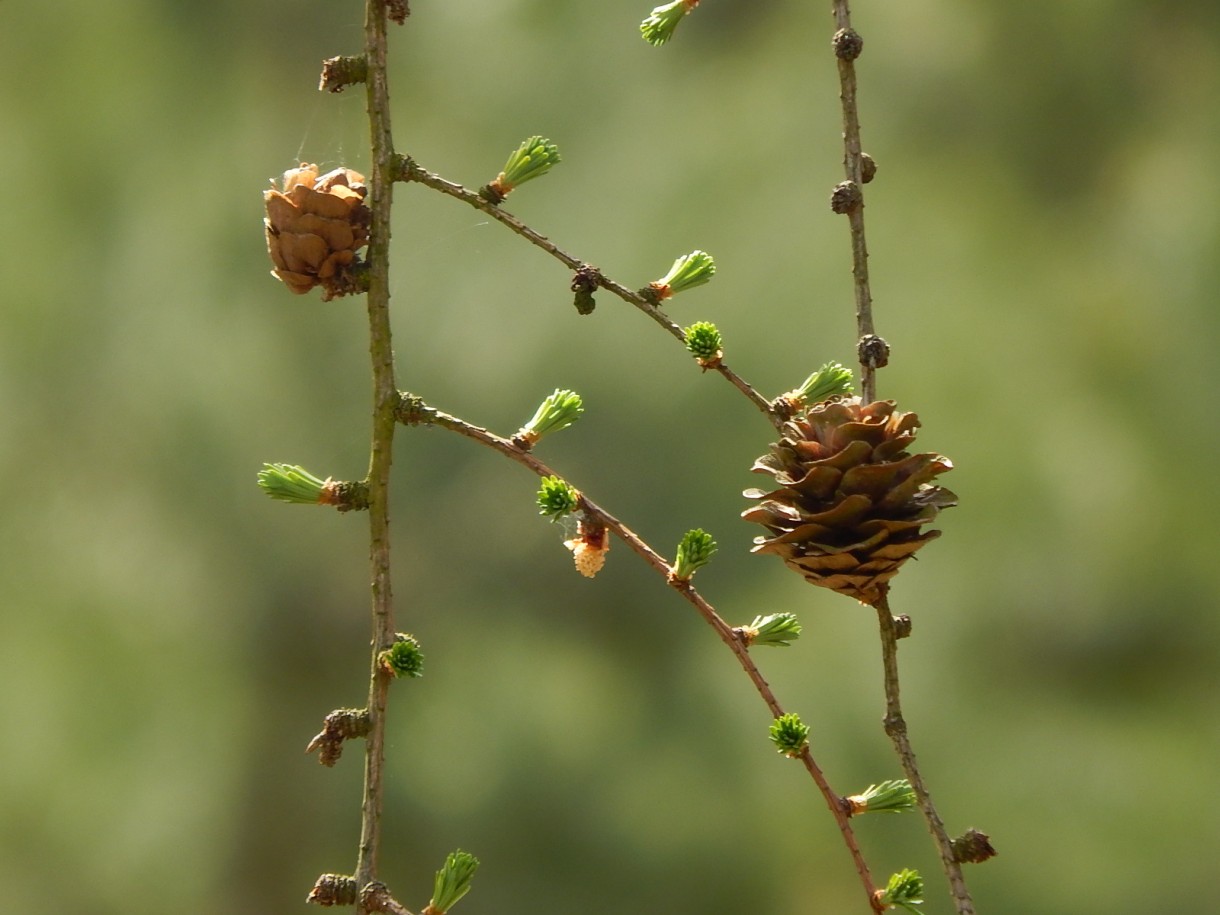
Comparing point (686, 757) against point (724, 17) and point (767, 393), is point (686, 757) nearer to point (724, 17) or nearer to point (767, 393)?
point (767, 393)

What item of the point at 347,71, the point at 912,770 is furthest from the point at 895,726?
the point at 347,71

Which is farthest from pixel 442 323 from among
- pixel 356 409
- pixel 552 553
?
pixel 552 553

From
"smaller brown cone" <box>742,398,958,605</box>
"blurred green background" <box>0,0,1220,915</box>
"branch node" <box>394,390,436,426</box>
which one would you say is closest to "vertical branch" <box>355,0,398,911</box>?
"branch node" <box>394,390,436,426</box>

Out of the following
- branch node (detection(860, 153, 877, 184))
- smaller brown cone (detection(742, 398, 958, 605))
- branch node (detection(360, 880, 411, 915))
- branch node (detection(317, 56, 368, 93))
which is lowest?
branch node (detection(360, 880, 411, 915))

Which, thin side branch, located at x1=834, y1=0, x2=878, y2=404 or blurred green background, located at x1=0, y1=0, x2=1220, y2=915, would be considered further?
blurred green background, located at x1=0, y1=0, x2=1220, y2=915

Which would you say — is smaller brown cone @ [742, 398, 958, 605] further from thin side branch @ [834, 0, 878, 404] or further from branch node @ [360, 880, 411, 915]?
branch node @ [360, 880, 411, 915]
